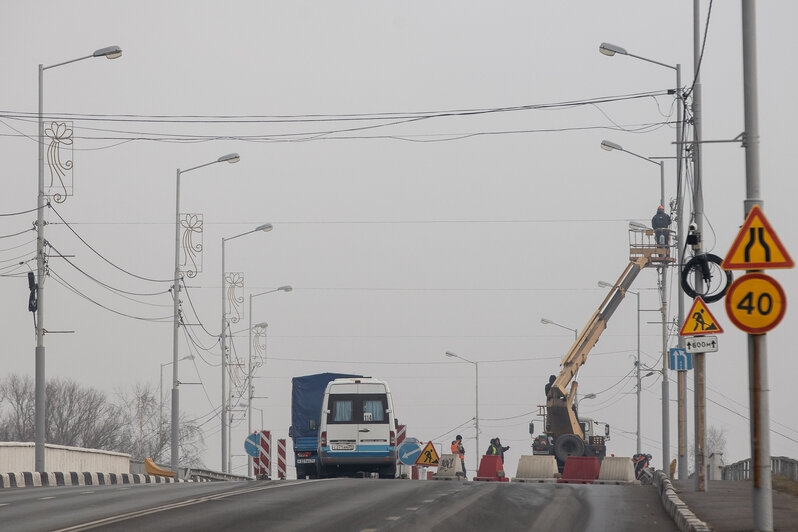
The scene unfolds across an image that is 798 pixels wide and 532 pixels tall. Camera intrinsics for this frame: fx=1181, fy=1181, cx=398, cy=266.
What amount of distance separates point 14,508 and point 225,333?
3924 cm

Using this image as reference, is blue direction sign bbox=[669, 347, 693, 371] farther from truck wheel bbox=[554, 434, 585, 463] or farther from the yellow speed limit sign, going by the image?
truck wheel bbox=[554, 434, 585, 463]

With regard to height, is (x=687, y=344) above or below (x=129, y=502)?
above

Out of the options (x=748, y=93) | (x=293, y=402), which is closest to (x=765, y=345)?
(x=748, y=93)

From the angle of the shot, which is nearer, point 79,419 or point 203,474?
point 203,474

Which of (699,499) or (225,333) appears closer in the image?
(699,499)

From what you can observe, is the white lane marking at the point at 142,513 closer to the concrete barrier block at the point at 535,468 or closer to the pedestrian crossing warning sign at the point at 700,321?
the pedestrian crossing warning sign at the point at 700,321

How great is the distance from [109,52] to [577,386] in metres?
25.1

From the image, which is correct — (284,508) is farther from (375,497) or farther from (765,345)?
(765,345)

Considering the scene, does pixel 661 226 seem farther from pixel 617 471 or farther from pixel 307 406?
pixel 307 406

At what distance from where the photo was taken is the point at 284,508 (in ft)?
50.9

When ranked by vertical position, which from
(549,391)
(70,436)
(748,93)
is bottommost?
(70,436)

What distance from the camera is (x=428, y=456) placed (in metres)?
36.8

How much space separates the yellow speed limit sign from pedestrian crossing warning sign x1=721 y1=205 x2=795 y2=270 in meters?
0.14

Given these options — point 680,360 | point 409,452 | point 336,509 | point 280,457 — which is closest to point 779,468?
point 680,360
